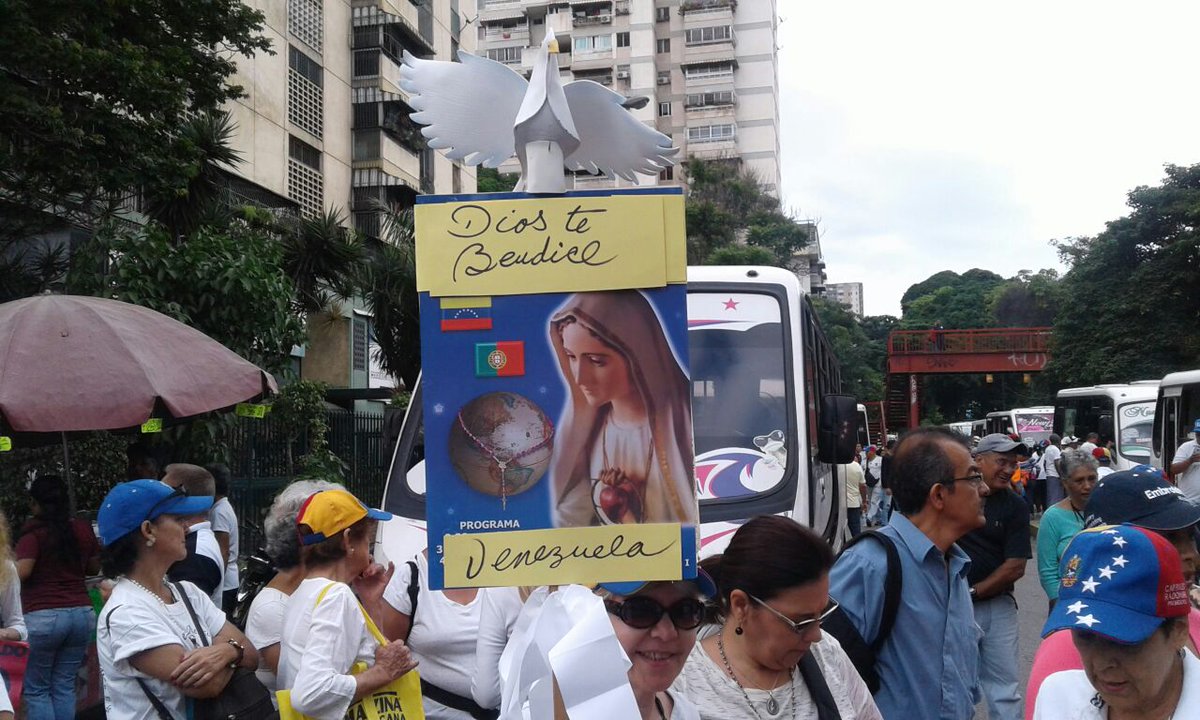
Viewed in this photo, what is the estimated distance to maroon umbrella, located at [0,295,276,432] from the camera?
6.00 meters

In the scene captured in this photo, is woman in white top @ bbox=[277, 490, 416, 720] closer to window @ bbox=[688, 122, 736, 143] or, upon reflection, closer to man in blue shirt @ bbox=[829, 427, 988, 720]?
man in blue shirt @ bbox=[829, 427, 988, 720]

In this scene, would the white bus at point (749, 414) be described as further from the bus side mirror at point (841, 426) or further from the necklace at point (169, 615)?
the necklace at point (169, 615)

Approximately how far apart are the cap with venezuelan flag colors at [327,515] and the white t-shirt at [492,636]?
0.63m

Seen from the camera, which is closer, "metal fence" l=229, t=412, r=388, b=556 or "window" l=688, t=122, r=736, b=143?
"metal fence" l=229, t=412, r=388, b=556

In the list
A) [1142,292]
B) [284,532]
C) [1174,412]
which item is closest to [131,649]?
[284,532]

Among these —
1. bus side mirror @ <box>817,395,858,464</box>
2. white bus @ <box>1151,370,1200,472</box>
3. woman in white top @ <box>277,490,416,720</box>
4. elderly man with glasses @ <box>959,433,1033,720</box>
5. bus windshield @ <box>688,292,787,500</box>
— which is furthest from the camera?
white bus @ <box>1151,370,1200,472</box>

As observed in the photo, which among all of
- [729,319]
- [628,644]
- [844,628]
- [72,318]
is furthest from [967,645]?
[72,318]

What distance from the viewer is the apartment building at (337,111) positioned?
26750 mm

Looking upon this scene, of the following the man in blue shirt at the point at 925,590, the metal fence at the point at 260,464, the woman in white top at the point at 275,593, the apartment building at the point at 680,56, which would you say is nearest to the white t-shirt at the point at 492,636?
the woman in white top at the point at 275,593

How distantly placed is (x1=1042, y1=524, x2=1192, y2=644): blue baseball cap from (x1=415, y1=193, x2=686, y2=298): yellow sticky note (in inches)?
41.3

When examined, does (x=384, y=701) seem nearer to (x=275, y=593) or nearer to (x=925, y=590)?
(x=275, y=593)

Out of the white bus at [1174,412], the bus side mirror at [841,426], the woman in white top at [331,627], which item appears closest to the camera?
the woman in white top at [331,627]

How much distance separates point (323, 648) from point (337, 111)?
1164 inches

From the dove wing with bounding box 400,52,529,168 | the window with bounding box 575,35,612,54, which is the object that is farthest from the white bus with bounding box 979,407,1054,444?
the window with bounding box 575,35,612,54
